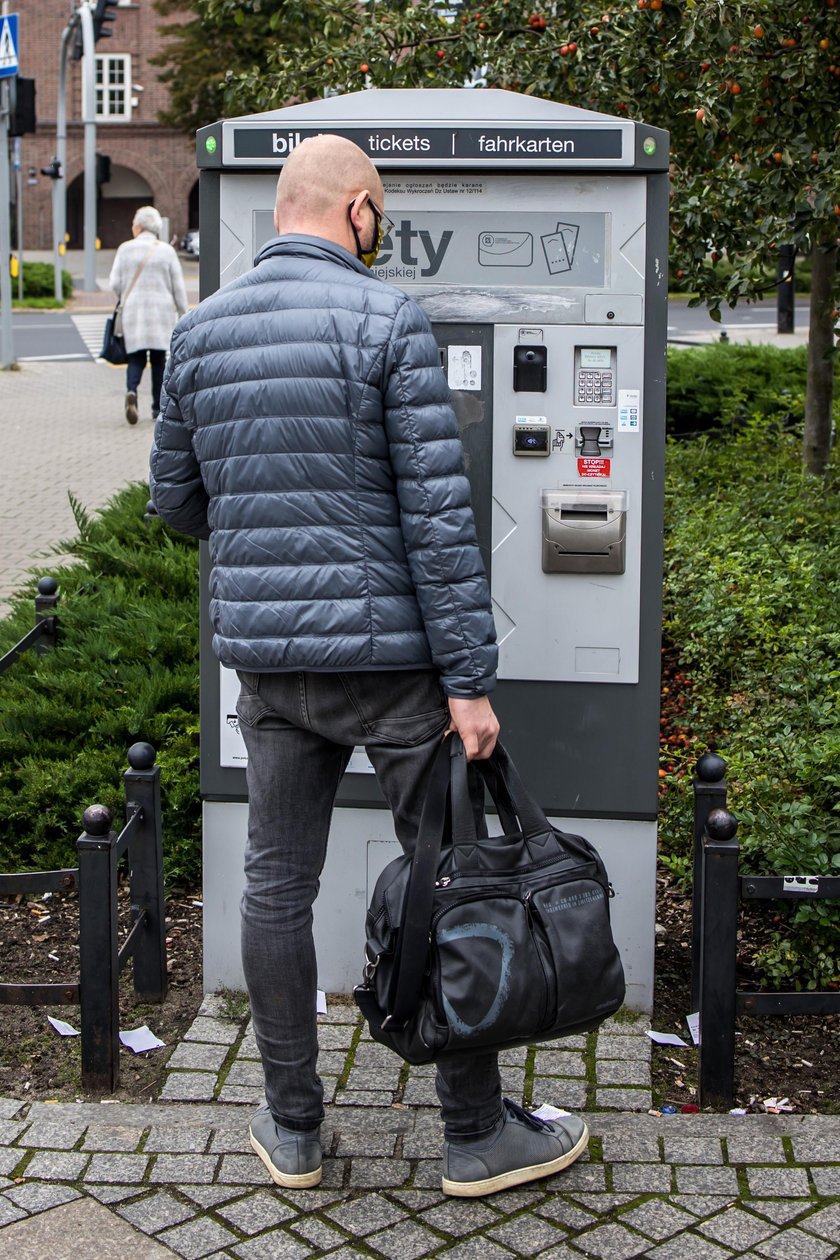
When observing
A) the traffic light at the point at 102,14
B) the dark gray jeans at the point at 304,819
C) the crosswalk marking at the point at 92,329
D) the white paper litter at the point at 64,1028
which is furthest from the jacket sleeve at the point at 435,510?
the traffic light at the point at 102,14

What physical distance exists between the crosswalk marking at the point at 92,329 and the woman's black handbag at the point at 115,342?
8.23 meters

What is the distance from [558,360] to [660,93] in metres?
3.93

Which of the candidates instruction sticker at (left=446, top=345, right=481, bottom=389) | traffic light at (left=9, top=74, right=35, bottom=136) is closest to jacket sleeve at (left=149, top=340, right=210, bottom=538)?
instruction sticker at (left=446, top=345, right=481, bottom=389)

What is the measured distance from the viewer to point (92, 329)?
26.4 metres

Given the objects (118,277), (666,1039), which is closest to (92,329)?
(118,277)

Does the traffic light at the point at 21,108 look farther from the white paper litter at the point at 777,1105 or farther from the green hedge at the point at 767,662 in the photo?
the white paper litter at the point at 777,1105

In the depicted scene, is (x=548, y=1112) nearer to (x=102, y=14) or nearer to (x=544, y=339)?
(x=544, y=339)

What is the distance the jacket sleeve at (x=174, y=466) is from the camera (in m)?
2.98

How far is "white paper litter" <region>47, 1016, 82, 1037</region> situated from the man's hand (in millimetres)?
1548

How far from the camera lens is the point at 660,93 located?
6.86 m

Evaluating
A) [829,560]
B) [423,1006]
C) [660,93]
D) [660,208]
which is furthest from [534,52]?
[423,1006]

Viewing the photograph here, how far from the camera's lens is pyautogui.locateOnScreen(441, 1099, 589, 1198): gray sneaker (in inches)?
117

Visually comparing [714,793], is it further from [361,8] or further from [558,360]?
[361,8]

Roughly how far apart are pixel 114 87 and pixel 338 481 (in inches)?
2247
